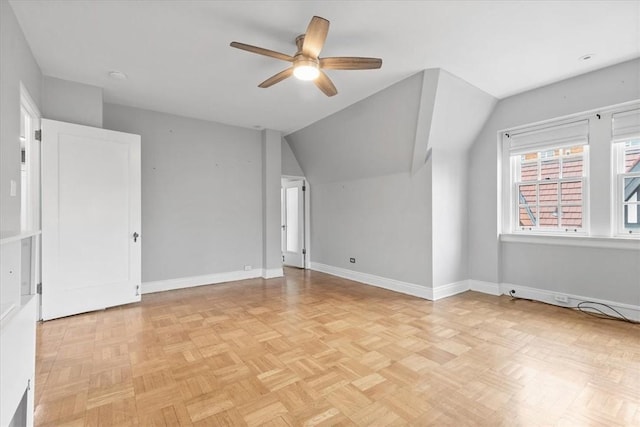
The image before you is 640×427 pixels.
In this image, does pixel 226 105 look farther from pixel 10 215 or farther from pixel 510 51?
pixel 510 51

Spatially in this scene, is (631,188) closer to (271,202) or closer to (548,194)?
(548,194)

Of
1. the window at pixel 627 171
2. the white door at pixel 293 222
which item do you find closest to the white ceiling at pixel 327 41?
the window at pixel 627 171

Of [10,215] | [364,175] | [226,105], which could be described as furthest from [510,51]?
[10,215]

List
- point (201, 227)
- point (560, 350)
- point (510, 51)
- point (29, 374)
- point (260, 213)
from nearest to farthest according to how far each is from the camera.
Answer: point (29, 374)
point (560, 350)
point (510, 51)
point (201, 227)
point (260, 213)

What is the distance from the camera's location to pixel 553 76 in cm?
342

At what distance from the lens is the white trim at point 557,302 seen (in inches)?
124

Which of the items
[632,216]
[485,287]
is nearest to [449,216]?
[485,287]

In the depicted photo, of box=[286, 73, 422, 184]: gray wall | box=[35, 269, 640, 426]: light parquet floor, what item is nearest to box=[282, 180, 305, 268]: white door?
box=[286, 73, 422, 184]: gray wall

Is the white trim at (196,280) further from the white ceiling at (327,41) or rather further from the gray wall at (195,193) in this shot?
the white ceiling at (327,41)

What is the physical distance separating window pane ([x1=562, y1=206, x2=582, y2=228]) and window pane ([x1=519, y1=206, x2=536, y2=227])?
1.13ft

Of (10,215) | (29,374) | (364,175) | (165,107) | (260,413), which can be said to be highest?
(165,107)

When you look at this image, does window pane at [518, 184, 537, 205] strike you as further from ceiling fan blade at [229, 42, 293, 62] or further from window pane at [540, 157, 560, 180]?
ceiling fan blade at [229, 42, 293, 62]

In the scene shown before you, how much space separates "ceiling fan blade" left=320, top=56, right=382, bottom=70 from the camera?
2.39m

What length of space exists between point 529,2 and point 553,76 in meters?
1.71
